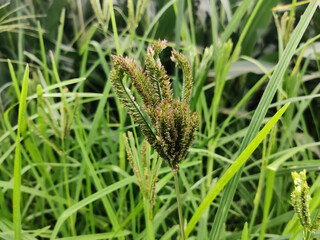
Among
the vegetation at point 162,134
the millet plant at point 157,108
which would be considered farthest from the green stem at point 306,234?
the millet plant at point 157,108

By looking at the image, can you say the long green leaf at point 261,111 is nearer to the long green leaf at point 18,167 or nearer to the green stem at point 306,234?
the green stem at point 306,234

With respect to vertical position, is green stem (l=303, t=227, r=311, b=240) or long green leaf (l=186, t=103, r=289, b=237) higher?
long green leaf (l=186, t=103, r=289, b=237)

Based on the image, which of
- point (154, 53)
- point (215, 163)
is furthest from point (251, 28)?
point (154, 53)

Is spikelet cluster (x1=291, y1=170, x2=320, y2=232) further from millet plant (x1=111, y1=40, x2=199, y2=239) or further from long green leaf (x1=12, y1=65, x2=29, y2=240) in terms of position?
long green leaf (x1=12, y1=65, x2=29, y2=240)

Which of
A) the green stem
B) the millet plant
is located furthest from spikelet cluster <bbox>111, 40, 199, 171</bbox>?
the green stem

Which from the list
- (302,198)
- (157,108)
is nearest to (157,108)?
(157,108)

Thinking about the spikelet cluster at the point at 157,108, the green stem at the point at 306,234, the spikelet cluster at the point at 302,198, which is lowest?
the green stem at the point at 306,234

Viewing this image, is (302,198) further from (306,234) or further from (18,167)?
(18,167)
